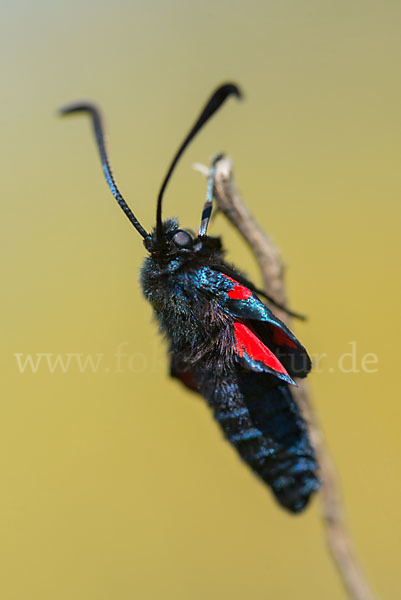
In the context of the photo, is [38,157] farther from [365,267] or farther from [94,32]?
[365,267]

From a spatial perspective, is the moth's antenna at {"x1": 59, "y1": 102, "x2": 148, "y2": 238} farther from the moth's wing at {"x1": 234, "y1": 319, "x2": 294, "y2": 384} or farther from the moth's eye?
Answer: the moth's wing at {"x1": 234, "y1": 319, "x2": 294, "y2": 384}

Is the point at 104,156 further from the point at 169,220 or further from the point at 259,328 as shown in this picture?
the point at 259,328

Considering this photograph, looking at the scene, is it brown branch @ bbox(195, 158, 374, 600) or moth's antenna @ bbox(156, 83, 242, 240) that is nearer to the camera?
moth's antenna @ bbox(156, 83, 242, 240)

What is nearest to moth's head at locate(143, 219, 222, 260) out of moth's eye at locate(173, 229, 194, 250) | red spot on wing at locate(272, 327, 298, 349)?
moth's eye at locate(173, 229, 194, 250)

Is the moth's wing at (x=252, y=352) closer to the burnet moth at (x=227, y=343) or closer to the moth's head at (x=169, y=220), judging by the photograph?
the burnet moth at (x=227, y=343)

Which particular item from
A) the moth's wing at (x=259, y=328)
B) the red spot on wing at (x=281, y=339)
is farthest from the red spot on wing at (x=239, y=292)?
the red spot on wing at (x=281, y=339)

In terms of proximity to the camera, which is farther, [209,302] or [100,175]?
[100,175]

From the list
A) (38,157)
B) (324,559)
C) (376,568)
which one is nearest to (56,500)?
(324,559)
